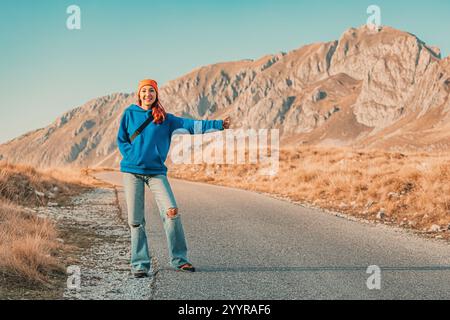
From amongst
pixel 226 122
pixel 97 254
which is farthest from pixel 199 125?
pixel 97 254

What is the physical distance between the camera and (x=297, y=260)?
6793mm

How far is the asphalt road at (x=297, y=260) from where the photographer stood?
530cm

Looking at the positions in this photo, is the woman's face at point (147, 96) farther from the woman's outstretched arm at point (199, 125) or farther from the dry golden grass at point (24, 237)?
the dry golden grass at point (24, 237)

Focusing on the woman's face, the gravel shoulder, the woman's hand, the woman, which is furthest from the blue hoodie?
the gravel shoulder

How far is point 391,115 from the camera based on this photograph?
7520 inches

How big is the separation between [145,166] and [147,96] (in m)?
0.94

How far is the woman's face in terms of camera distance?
6059 mm

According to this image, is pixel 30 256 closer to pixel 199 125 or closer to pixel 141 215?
pixel 141 215

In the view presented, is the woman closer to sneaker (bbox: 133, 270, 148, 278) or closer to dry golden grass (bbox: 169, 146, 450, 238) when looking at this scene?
sneaker (bbox: 133, 270, 148, 278)

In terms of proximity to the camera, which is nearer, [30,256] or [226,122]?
[30,256]

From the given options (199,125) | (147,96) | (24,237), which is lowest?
(24,237)

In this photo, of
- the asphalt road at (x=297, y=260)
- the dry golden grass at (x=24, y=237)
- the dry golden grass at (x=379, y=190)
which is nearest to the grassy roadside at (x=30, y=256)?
the dry golden grass at (x=24, y=237)
